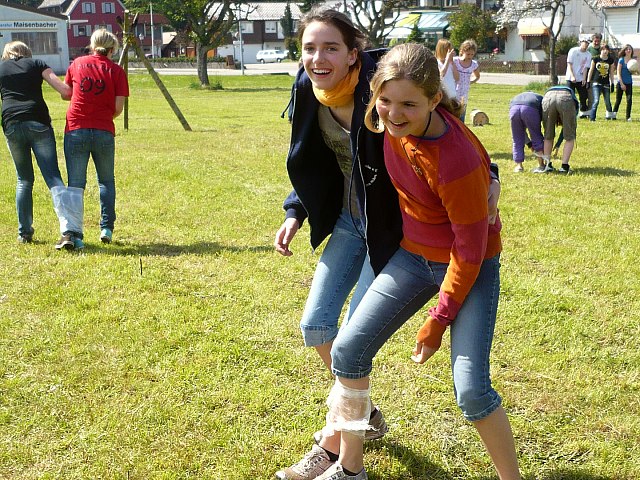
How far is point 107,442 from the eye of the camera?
13.0 ft

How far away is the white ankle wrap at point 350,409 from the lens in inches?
131

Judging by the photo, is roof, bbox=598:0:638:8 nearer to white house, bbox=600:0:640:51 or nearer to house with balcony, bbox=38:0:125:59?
white house, bbox=600:0:640:51

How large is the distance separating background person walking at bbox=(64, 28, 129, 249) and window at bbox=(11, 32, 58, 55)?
59492 mm

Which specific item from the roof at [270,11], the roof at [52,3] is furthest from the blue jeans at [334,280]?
the roof at [52,3]

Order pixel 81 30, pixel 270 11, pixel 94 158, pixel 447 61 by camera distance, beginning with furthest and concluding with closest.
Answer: pixel 270 11
pixel 81 30
pixel 447 61
pixel 94 158

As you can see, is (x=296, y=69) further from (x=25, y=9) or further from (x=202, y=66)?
(x=25, y=9)

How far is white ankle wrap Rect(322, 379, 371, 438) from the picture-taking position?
3.34 metres

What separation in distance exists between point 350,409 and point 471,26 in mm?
58489

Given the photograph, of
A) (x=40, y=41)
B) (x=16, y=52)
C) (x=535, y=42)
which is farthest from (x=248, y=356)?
(x=40, y=41)

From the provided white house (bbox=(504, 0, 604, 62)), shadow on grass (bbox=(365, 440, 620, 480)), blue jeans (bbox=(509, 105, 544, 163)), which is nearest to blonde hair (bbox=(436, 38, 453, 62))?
blue jeans (bbox=(509, 105, 544, 163))

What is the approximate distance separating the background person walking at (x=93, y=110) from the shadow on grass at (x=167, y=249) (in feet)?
0.82

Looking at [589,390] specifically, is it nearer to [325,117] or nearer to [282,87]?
[325,117]

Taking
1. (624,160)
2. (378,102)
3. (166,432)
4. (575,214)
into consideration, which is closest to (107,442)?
(166,432)

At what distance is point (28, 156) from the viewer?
800cm
